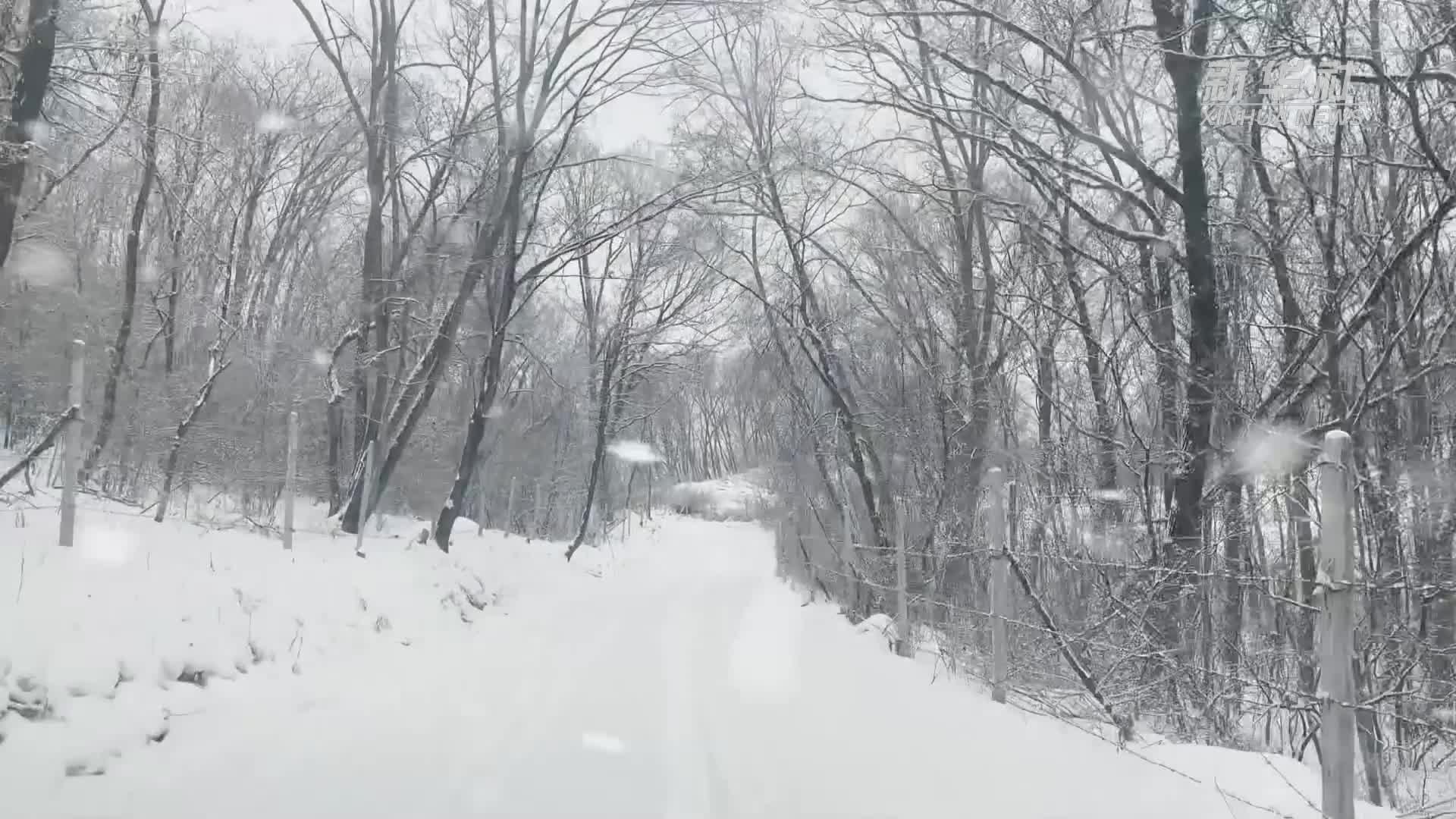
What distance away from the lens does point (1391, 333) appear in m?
5.48

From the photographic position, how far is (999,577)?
552cm

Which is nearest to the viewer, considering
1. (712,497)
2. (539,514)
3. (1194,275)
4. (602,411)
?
(1194,275)

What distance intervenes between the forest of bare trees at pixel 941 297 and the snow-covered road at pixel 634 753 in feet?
2.45

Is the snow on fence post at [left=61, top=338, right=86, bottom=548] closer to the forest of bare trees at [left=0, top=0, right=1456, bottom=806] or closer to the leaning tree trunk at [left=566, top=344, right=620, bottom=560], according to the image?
the forest of bare trees at [left=0, top=0, right=1456, bottom=806]

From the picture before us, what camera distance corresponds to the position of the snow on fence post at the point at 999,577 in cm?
546

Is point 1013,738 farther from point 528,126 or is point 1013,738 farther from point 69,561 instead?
point 528,126

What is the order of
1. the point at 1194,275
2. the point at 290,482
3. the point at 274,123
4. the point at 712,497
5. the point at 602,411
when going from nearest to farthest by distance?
the point at 1194,275
the point at 290,482
the point at 274,123
the point at 602,411
the point at 712,497

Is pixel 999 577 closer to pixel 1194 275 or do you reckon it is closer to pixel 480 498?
pixel 1194 275

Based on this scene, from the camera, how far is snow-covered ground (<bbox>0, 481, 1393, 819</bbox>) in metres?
3.70

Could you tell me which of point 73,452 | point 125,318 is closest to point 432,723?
point 73,452

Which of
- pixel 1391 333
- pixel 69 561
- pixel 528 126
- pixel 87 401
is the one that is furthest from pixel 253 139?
pixel 1391 333

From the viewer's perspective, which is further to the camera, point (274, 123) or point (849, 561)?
point (274, 123)

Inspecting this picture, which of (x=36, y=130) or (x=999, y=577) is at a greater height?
(x=36, y=130)

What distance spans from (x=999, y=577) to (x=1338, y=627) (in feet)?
8.98
